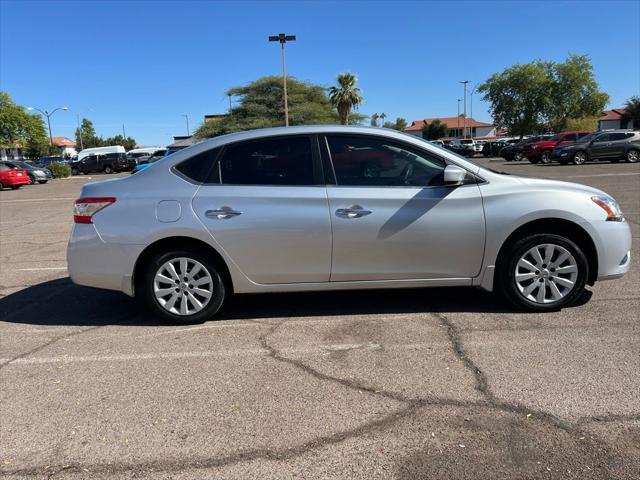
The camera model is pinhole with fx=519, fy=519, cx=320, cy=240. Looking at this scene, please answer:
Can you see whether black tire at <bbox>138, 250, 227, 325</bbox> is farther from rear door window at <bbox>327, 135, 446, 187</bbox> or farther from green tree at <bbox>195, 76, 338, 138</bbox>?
green tree at <bbox>195, 76, 338, 138</bbox>

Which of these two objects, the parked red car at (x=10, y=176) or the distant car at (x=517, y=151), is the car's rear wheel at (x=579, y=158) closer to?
the distant car at (x=517, y=151)

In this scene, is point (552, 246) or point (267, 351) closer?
point (267, 351)

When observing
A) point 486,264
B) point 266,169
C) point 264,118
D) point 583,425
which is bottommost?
point 583,425

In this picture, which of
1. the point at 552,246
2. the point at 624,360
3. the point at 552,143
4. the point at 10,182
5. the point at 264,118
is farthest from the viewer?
the point at 264,118

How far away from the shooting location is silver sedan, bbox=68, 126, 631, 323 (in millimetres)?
4484

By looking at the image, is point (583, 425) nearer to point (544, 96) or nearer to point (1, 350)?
point (1, 350)

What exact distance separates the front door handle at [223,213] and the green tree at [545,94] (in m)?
54.8

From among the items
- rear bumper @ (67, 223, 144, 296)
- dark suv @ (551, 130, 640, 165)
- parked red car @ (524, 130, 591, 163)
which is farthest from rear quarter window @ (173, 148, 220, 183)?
parked red car @ (524, 130, 591, 163)

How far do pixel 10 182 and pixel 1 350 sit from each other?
2577cm

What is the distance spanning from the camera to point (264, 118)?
4347 cm

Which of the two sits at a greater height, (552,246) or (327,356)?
(552,246)

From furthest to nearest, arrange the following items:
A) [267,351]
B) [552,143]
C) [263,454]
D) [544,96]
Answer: [544,96] < [552,143] < [267,351] < [263,454]

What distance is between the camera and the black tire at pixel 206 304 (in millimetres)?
4555

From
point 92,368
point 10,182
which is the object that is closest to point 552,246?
point 92,368
